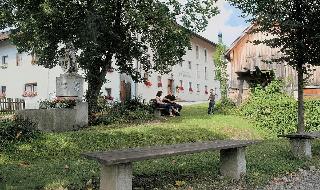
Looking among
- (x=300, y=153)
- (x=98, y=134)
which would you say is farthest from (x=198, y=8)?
(x=300, y=153)

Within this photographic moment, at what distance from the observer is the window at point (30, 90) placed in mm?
36147

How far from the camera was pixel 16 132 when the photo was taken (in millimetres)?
12125

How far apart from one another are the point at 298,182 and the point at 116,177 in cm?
383

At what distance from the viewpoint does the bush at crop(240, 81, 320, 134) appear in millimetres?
19766

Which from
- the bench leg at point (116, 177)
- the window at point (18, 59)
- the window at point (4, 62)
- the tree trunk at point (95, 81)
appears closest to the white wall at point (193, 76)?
the window at point (18, 59)

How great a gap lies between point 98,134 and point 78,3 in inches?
321

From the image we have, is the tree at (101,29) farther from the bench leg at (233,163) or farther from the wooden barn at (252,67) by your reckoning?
the bench leg at (233,163)

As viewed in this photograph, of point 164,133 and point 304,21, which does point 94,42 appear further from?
point 304,21

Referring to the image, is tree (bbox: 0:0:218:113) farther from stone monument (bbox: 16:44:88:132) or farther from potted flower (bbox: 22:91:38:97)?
potted flower (bbox: 22:91:38:97)

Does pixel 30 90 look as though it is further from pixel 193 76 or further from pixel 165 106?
pixel 193 76

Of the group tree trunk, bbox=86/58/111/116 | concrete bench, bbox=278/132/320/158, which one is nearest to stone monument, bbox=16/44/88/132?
tree trunk, bbox=86/58/111/116

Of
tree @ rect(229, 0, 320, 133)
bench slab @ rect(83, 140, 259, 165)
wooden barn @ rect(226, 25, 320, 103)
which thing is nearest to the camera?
bench slab @ rect(83, 140, 259, 165)

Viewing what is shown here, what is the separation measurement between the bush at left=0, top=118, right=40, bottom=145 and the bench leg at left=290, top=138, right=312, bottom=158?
714 centimetres

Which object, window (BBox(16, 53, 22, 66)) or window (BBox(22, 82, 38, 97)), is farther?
window (BBox(16, 53, 22, 66))
